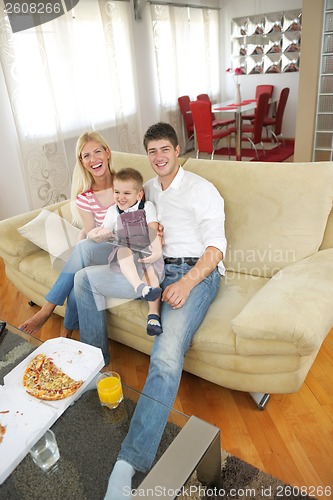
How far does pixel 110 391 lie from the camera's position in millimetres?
1103

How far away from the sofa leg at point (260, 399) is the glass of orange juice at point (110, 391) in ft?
1.90

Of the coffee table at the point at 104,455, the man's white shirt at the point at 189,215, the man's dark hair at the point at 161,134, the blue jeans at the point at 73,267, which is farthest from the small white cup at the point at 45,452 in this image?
the man's dark hair at the point at 161,134

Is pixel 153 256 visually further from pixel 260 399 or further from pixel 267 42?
pixel 267 42

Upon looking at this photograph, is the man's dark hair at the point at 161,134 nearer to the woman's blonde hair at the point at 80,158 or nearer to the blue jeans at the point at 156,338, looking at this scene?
the woman's blonde hair at the point at 80,158

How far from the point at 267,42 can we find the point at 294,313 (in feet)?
18.4

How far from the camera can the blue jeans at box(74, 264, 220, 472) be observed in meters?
1.02

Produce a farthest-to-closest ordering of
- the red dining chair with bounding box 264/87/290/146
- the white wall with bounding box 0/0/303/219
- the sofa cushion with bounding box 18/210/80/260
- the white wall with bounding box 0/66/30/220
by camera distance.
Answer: the red dining chair with bounding box 264/87/290/146
the white wall with bounding box 0/0/303/219
the white wall with bounding box 0/66/30/220
the sofa cushion with bounding box 18/210/80/260

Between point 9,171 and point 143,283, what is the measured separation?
88.0 inches

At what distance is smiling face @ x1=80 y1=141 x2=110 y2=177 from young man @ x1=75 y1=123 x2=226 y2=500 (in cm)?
22

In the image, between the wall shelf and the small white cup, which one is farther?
the wall shelf

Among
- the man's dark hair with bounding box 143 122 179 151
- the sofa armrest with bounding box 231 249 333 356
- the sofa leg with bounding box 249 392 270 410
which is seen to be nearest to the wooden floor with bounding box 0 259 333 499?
the sofa leg with bounding box 249 392 270 410

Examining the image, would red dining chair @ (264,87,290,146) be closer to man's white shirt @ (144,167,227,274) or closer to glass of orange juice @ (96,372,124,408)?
man's white shirt @ (144,167,227,274)

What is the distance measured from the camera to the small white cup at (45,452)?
1.00 meters

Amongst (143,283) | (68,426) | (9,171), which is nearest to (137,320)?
(143,283)
